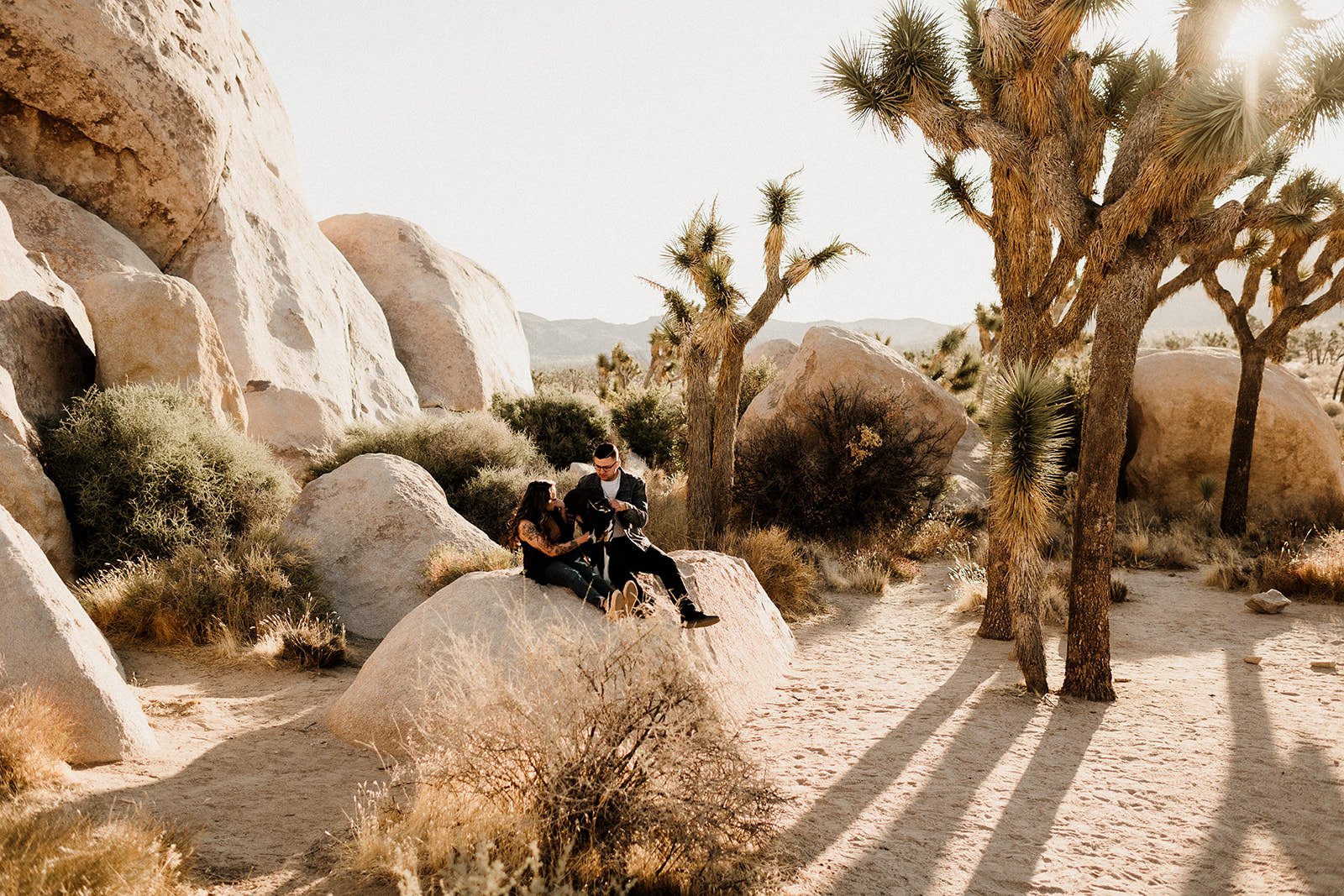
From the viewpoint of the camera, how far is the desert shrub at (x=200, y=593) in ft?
25.6

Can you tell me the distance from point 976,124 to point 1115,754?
18.0ft

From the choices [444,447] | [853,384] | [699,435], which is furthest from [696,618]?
[853,384]

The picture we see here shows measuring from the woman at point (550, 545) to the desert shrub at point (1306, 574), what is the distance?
9360 mm

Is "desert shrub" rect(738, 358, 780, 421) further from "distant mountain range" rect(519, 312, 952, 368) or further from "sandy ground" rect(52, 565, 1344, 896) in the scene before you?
"distant mountain range" rect(519, 312, 952, 368)

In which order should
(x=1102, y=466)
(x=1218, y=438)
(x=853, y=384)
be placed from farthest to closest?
(x=853, y=384) < (x=1218, y=438) < (x=1102, y=466)

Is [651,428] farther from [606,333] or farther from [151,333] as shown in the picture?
[606,333]

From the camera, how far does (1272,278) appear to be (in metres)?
15.3

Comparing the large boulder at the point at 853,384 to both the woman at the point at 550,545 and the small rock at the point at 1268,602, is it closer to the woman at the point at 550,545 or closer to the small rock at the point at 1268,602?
the small rock at the point at 1268,602

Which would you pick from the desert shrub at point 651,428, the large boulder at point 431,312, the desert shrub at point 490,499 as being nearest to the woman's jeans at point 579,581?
the desert shrub at point 490,499

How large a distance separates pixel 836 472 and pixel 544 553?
8.33 m

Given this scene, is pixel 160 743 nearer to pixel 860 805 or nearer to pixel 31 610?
pixel 31 610

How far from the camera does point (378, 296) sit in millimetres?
20062

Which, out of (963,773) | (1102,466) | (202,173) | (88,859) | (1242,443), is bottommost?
(963,773)

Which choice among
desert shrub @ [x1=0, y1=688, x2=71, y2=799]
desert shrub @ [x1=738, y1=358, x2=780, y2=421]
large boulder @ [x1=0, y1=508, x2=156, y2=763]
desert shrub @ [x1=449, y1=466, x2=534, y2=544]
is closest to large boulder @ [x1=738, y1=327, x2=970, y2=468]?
desert shrub @ [x1=738, y1=358, x2=780, y2=421]
